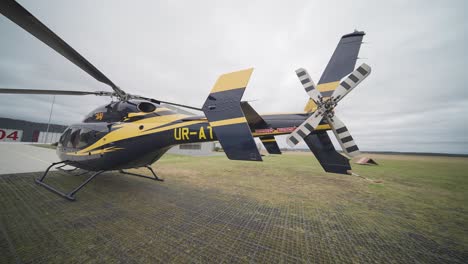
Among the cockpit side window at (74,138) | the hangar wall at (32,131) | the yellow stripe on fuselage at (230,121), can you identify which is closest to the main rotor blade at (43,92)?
the cockpit side window at (74,138)

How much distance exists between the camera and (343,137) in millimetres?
3156

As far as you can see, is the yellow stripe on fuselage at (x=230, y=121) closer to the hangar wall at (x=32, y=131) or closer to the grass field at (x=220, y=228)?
the grass field at (x=220, y=228)

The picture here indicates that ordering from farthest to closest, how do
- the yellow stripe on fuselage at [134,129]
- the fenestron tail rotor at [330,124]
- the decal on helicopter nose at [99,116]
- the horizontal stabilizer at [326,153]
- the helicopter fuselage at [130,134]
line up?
1. the decal on helicopter nose at [99,116]
2. the yellow stripe on fuselage at [134,129]
3. the helicopter fuselage at [130,134]
4. the horizontal stabilizer at [326,153]
5. the fenestron tail rotor at [330,124]

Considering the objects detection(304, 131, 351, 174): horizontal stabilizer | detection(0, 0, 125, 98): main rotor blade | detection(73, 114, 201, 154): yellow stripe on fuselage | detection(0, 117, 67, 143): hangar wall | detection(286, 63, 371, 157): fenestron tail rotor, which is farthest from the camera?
detection(0, 117, 67, 143): hangar wall

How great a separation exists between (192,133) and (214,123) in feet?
3.69

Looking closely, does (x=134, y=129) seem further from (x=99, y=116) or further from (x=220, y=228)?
(x=220, y=228)

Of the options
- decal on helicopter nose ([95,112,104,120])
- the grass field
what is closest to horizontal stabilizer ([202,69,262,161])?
the grass field

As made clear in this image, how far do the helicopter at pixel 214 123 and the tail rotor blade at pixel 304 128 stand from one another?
0.02 meters

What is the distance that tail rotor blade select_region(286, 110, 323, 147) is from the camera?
3117 mm

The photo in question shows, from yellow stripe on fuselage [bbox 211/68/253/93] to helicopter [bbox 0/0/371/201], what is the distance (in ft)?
0.07

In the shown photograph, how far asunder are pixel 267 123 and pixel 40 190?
7.03 m

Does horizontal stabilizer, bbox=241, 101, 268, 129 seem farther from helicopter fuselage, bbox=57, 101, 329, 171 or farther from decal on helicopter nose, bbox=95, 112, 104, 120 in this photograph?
decal on helicopter nose, bbox=95, 112, 104, 120

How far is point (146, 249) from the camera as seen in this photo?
2.36 meters

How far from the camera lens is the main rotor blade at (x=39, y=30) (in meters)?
2.19
